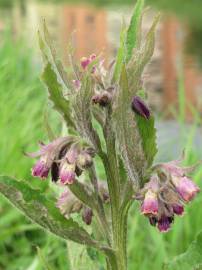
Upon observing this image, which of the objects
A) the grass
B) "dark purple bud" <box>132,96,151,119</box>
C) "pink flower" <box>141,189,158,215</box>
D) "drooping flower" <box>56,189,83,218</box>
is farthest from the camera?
the grass

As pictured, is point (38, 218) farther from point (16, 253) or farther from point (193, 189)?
point (16, 253)

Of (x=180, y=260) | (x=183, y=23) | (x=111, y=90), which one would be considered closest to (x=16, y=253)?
(x=180, y=260)

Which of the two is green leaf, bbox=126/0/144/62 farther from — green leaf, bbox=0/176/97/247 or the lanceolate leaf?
green leaf, bbox=0/176/97/247

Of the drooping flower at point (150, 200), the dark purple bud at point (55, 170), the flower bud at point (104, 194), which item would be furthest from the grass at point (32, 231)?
the drooping flower at point (150, 200)

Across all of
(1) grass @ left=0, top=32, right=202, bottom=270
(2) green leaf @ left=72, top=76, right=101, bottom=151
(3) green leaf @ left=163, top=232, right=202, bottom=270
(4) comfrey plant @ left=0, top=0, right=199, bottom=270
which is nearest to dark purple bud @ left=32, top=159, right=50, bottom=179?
(4) comfrey plant @ left=0, top=0, right=199, bottom=270

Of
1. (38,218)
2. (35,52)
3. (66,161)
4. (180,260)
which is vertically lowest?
(35,52)

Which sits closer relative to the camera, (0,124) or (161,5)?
(0,124)
